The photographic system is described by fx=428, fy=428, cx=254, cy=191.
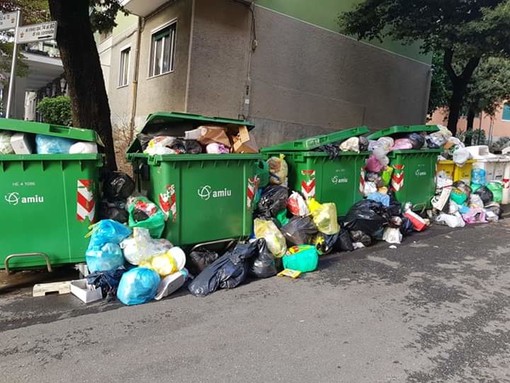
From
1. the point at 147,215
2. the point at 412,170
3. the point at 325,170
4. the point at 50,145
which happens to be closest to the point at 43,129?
the point at 50,145

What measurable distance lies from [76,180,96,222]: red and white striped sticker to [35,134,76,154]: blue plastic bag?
1.08ft

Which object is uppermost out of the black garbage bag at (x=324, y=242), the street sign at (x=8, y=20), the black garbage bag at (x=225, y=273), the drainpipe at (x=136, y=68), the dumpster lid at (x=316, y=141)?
the drainpipe at (x=136, y=68)

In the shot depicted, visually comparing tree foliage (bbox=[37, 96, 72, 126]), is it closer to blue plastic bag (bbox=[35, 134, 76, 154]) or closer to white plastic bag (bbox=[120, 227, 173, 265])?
blue plastic bag (bbox=[35, 134, 76, 154])

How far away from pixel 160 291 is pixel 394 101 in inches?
470

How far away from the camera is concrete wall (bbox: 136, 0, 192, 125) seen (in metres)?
8.90

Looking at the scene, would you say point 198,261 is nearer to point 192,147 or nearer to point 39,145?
point 192,147

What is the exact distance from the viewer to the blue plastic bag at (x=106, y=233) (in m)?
3.73

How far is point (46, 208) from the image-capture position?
3760mm

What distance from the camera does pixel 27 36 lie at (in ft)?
16.4

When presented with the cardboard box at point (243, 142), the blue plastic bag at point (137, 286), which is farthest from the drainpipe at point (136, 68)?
the blue plastic bag at point (137, 286)

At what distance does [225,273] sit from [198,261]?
1.30 ft

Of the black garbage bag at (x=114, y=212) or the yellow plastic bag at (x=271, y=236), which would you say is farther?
the yellow plastic bag at (x=271, y=236)

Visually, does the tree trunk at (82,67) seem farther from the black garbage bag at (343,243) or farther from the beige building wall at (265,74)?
the black garbage bag at (343,243)

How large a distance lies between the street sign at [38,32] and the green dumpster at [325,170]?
3.08 meters
